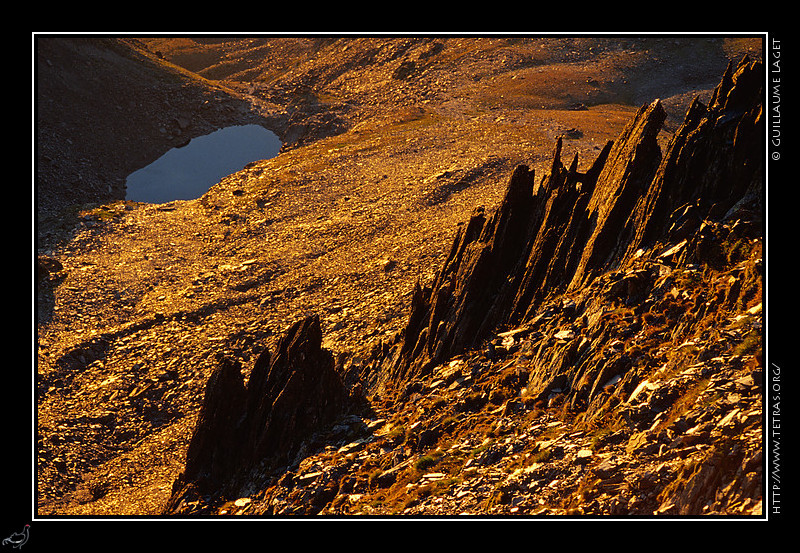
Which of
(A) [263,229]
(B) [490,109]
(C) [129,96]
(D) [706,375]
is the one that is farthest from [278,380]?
(C) [129,96]

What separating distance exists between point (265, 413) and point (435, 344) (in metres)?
6.74

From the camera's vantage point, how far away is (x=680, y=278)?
60.3ft

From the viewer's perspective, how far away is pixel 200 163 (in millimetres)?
78375

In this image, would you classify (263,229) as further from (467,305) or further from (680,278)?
(680,278)

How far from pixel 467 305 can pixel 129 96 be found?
8223 cm

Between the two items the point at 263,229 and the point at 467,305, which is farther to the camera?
the point at 263,229

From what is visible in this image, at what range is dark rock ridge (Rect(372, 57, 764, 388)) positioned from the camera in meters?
19.7

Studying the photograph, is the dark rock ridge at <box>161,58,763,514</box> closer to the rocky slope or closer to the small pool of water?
the rocky slope

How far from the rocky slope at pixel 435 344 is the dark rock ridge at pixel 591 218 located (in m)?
0.09
